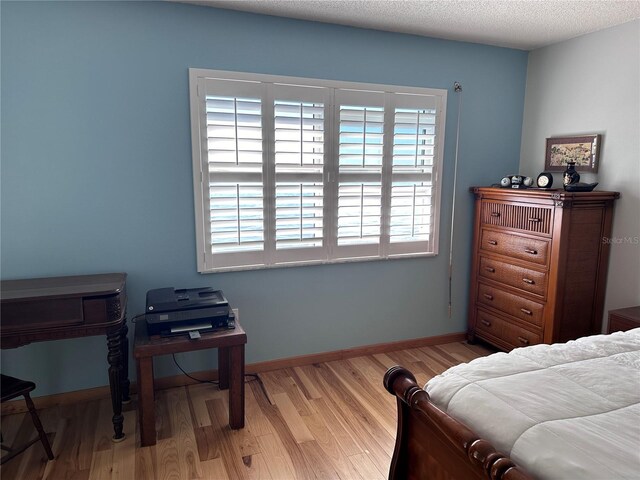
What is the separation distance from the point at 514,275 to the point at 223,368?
2.19 m

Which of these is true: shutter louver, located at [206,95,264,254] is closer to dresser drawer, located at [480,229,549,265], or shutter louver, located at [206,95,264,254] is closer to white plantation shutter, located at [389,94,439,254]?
white plantation shutter, located at [389,94,439,254]

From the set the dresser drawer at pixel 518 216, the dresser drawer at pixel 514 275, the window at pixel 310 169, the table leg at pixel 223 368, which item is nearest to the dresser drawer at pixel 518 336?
the dresser drawer at pixel 514 275

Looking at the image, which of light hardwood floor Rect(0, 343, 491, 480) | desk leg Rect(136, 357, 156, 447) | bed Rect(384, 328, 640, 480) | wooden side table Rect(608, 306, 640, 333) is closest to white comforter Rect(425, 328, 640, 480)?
bed Rect(384, 328, 640, 480)

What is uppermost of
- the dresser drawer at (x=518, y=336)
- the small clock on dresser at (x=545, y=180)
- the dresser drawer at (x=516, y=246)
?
the small clock on dresser at (x=545, y=180)

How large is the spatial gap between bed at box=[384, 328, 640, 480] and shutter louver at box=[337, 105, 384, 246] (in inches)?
63.2

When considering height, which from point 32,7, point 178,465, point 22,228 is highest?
point 32,7

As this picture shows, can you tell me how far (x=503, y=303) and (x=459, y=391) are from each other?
6.76 ft

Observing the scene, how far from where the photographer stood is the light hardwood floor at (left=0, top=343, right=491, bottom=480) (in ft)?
6.94

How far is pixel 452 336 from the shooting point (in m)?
3.71

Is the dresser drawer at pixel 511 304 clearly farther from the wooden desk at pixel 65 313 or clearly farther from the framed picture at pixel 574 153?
the wooden desk at pixel 65 313

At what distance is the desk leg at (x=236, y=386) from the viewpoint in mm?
2371

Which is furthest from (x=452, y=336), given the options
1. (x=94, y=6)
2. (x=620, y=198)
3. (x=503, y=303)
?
(x=94, y=6)

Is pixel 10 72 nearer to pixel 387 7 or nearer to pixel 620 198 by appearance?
pixel 387 7

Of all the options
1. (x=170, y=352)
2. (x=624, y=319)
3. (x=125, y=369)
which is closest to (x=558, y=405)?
(x=624, y=319)
